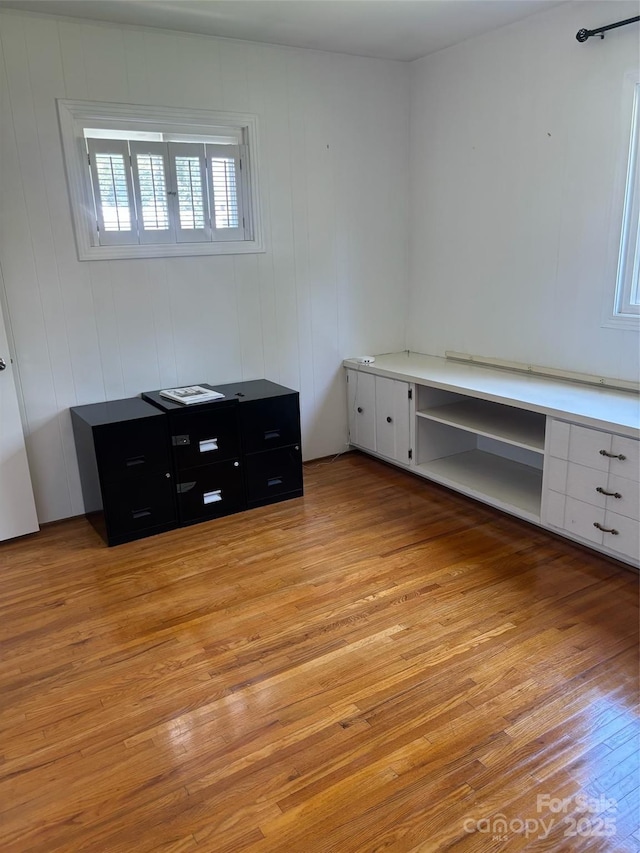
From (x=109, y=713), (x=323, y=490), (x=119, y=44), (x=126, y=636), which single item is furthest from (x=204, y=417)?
(x=119, y=44)

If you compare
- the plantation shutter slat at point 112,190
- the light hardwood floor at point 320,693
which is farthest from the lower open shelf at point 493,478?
the plantation shutter slat at point 112,190

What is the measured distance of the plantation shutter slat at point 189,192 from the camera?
3453 millimetres

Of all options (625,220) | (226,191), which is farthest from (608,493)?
(226,191)

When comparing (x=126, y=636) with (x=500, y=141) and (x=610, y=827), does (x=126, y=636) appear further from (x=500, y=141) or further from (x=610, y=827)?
(x=500, y=141)

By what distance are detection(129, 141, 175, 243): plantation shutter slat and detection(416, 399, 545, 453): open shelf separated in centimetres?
183

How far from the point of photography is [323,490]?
3.79m

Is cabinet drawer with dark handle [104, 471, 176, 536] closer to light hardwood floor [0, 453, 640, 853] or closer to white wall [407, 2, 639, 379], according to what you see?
light hardwood floor [0, 453, 640, 853]

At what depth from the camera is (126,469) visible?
311cm

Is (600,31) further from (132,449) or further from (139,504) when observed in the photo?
(139,504)

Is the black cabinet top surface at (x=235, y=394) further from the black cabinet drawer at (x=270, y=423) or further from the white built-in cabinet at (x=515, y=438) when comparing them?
the white built-in cabinet at (x=515, y=438)

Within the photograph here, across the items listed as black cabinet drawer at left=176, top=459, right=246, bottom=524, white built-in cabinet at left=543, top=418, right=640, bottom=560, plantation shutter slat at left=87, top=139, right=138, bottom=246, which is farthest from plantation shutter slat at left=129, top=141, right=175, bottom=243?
white built-in cabinet at left=543, top=418, right=640, bottom=560

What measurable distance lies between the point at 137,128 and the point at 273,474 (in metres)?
2.04

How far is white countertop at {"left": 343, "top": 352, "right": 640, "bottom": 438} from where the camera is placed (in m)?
2.65

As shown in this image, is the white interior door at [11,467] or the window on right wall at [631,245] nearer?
the window on right wall at [631,245]
